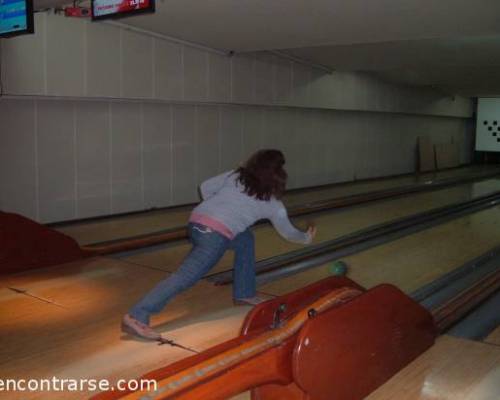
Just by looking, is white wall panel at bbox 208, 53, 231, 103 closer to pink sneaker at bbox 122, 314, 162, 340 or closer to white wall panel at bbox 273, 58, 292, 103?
white wall panel at bbox 273, 58, 292, 103

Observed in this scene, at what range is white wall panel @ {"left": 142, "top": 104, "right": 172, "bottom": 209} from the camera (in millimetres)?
9258

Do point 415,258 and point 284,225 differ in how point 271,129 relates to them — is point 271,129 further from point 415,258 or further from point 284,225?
point 284,225

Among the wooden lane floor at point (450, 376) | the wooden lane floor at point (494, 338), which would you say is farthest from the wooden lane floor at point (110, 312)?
the wooden lane floor at point (494, 338)

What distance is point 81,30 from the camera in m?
7.64

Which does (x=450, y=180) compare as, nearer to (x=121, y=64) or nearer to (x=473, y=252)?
(x=473, y=252)

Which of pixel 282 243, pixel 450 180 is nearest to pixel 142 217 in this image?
pixel 282 243

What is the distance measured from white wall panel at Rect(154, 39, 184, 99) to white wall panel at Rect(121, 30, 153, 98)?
122 millimetres

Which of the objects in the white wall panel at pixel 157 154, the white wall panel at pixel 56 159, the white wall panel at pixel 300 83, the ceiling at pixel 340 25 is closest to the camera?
the ceiling at pixel 340 25

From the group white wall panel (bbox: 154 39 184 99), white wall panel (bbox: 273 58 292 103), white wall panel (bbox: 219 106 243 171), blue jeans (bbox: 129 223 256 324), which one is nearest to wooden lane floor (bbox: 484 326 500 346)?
blue jeans (bbox: 129 223 256 324)

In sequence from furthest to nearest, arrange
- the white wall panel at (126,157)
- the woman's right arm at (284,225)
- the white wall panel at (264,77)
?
the white wall panel at (264,77), the white wall panel at (126,157), the woman's right arm at (284,225)

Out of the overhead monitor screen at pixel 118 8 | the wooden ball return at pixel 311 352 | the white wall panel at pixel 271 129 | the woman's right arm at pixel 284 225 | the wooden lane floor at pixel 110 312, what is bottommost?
the wooden lane floor at pixel 110 312

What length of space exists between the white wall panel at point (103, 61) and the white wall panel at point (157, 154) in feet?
3.62

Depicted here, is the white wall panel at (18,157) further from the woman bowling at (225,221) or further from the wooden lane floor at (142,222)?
the woman bowling at (225,221)

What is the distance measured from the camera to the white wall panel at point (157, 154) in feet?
30.4
